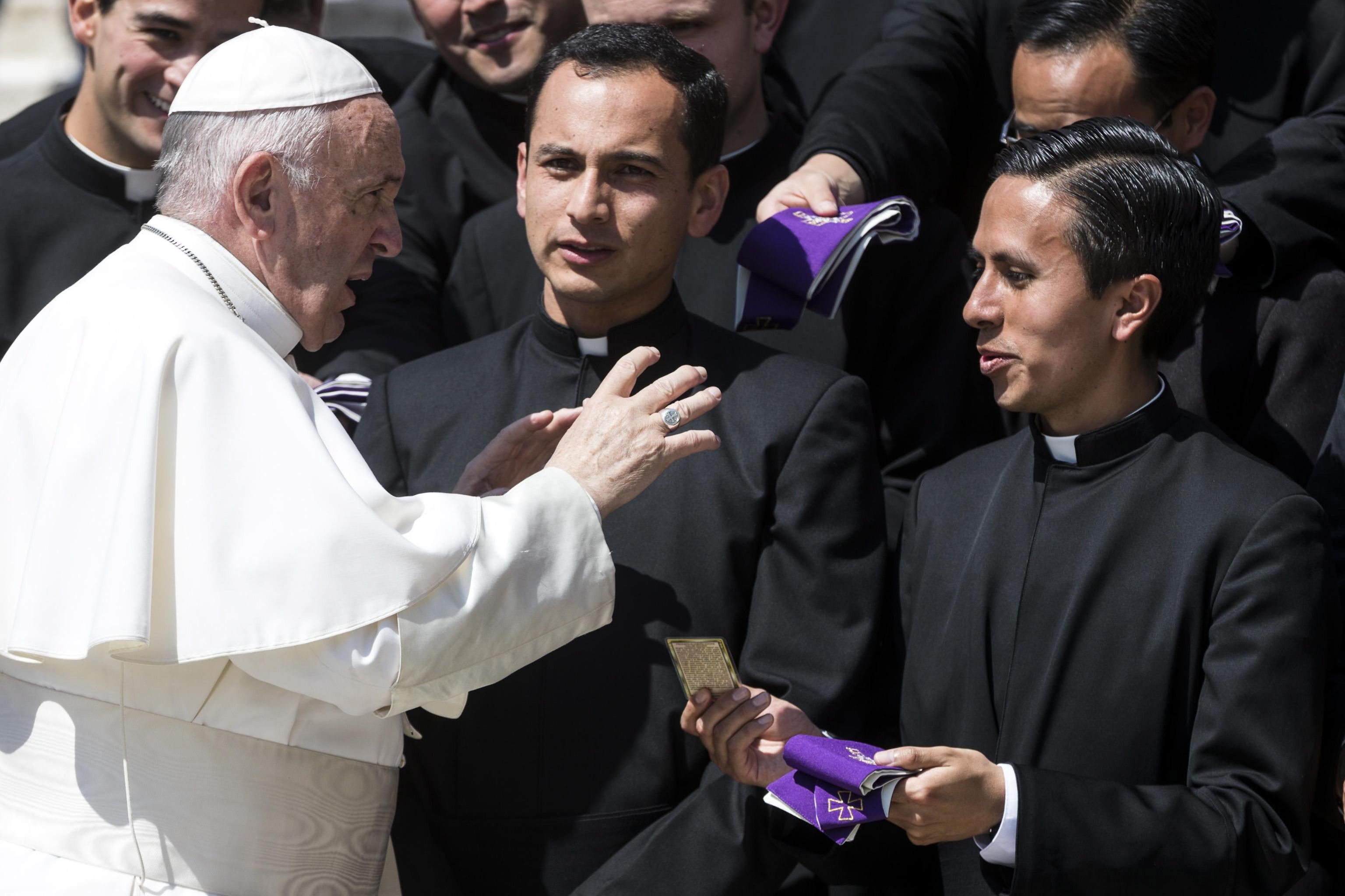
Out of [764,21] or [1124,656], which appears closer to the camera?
[1124,656]

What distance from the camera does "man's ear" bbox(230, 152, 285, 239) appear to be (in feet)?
8.83

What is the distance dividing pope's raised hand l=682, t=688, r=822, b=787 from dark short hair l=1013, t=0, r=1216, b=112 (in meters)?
1.75

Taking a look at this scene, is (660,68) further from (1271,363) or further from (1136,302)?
(1271,363)

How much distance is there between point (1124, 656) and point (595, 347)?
128 cm

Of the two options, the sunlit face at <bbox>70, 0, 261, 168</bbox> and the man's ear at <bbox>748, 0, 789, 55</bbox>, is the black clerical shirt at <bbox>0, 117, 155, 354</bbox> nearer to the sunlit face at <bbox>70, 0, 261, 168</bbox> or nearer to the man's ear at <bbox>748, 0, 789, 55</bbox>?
the sunlit face at <bbox>70, 0, 261, 168</bbox>

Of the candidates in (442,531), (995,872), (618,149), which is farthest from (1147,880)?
(618,149)

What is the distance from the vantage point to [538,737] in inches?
126

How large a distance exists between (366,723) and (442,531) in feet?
1.39

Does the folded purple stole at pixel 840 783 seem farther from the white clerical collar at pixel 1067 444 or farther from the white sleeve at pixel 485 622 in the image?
the white clerical collar at pixel 1067 444

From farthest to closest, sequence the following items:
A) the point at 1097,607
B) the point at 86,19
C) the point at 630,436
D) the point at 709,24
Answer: the point at 86,19 → the point at 709,24 → the point at 1097,607 → the point at 630,436

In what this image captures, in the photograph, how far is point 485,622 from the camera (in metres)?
2.57

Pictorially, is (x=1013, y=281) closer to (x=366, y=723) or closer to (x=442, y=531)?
(x=442, y=531)

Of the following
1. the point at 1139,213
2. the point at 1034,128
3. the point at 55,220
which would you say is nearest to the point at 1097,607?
the point at 1139,213

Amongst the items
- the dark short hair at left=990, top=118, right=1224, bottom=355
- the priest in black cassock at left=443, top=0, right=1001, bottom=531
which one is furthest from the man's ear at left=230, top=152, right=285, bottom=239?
the dark short hair at left=990, top=118, right=1224, bottom=355
